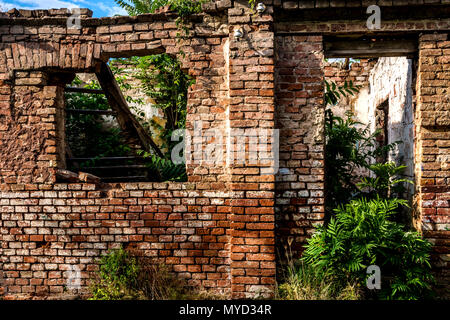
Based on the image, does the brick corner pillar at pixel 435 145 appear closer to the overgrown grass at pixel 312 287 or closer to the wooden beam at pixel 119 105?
→ the overgrown grass at pixel 312 287

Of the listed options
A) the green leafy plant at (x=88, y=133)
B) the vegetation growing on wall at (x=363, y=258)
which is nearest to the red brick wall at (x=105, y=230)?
the vegetation growing on wall at (x=363, y=258)

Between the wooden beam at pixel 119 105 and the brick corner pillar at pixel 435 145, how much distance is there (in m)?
3.82

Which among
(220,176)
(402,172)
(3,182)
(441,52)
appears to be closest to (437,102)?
(441,52)

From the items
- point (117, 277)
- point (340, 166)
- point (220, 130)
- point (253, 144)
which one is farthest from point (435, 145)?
point (117, 277)

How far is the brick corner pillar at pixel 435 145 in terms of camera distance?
326 centimetres

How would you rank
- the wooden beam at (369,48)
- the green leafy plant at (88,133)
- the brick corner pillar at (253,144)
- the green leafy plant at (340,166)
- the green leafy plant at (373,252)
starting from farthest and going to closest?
the green leafy plant at (88,133) → the green leafy plant at (340,166) → the wooden beam at (369,48) → the brick corner pillar at (253,144) → the green leafy plant at (373,252)

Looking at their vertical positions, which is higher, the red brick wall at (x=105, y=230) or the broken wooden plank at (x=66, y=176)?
the broken wooden plank at (x=66, y=176)

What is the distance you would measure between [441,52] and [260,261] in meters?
3.04

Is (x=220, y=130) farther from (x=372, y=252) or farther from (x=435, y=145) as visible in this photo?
(x=435, y=145)

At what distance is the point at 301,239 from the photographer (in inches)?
131

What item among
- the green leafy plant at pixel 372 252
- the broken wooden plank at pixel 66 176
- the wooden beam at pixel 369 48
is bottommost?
the green leafy plant at pixel 372 252

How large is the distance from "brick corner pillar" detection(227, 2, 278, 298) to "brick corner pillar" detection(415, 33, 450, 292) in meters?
1.71

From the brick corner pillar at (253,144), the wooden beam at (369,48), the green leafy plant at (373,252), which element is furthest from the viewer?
the wooden beam at (369,48)
